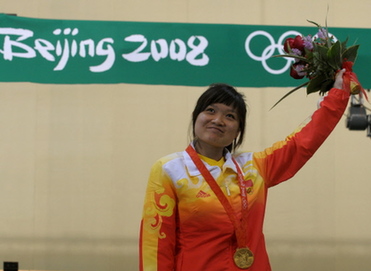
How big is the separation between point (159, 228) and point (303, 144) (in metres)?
0.50

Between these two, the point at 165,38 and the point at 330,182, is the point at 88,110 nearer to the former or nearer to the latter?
the point at 165,38

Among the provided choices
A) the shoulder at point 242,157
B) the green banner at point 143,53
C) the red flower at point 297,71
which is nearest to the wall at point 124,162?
the green banner at point 143,53

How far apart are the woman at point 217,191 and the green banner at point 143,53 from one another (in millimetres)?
1769

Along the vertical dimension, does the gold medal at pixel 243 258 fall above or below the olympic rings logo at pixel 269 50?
below

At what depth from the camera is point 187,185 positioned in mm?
1885

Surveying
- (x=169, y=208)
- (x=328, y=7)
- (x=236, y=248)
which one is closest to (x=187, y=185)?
(x=169, y=208)

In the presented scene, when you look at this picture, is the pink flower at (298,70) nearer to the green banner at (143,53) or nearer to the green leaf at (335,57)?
the green leaf at (335,57)

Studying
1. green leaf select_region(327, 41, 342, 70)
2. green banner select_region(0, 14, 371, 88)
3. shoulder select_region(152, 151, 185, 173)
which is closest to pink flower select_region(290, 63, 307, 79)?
green leaf select_region(327, 41, 342, 70)

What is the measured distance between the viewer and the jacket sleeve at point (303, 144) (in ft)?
6.30

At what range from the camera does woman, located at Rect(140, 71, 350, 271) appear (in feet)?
6.10

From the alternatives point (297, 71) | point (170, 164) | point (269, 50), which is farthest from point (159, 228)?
point (269, 50)

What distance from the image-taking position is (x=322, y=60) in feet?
6.64

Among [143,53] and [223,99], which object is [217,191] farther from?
[143,53]

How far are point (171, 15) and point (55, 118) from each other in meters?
0.92
